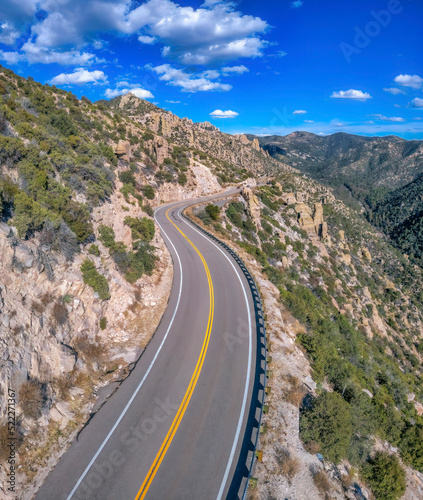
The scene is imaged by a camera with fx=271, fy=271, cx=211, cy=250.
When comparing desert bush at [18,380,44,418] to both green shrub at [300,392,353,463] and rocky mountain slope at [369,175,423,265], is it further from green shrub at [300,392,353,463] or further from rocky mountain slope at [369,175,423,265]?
rocky mountain slope at [369,175,423,265]

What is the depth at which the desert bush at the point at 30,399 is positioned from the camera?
30.1 feet

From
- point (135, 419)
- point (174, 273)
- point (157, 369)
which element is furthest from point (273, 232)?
point (135, 419)

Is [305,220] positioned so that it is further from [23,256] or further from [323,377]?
[23,256]

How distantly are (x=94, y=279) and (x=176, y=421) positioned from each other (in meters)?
8.72

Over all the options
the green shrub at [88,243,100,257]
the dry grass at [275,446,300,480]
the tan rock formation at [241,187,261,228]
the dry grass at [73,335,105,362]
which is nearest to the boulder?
the dry grass at [73,335,105,362]

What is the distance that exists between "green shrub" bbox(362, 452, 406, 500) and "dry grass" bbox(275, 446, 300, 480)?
2909 millimetres

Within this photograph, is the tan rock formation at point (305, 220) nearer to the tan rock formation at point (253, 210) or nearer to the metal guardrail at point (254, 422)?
the tan rock formation at point (253, 210)

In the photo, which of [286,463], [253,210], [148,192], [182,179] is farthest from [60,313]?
[182,179]

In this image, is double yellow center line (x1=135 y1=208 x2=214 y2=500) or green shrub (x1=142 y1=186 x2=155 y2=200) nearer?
double yellow center line (x1=135 y1=208 x2=214 y2=500)

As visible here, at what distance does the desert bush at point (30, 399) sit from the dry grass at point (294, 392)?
9.19 meters

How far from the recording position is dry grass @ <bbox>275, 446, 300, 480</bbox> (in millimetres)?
8328

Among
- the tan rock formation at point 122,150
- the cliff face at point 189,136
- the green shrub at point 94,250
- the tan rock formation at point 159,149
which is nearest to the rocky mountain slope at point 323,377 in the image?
the green shrub at point 94,250

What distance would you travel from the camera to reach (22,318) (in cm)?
1061

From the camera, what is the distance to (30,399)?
9.36m
